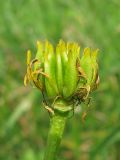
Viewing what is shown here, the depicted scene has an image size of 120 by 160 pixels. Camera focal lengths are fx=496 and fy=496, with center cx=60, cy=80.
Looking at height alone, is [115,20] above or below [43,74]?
below

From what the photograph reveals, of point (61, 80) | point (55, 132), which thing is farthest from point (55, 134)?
point (61, 80)

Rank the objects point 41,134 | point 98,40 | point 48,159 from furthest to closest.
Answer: point 98,40
point 41,134
point 48,159

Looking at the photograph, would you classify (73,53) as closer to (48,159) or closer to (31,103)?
(48,159)

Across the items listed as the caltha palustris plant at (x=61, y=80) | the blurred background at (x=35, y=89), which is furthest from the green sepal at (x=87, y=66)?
the blurred background at (x=35, y=89)

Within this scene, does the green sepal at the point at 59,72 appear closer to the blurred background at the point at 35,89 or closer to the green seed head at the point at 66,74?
the green seed head at the point at 66,74

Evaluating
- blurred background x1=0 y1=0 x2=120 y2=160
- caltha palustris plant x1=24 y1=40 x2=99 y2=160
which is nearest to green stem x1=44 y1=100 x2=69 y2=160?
caltha palustris plant x1=24 y1=40 x2=99 y2=160

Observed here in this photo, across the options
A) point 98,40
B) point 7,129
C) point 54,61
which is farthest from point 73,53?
point 98,40
